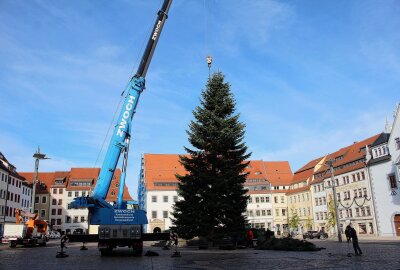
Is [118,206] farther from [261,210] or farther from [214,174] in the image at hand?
[261,210]

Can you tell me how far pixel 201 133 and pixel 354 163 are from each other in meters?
36.7

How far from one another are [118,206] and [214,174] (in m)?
12.1

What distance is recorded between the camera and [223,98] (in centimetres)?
3638

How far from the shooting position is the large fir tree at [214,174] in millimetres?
32438

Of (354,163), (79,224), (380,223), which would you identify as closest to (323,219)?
(354,163)

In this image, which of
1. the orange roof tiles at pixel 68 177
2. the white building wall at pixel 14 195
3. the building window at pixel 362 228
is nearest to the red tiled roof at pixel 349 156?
the building window at pixel 362 228

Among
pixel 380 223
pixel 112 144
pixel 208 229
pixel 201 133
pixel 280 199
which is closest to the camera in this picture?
pixel 112 144

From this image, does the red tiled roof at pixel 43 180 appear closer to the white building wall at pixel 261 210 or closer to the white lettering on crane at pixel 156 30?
the white building wall at pixel 261 210

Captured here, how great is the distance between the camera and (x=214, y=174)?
3366cm

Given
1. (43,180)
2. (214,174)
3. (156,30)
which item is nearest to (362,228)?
(214,174)

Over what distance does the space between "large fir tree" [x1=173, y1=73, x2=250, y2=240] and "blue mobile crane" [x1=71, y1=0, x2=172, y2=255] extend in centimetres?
968

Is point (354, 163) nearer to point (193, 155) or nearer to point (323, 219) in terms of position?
point (323, 219)

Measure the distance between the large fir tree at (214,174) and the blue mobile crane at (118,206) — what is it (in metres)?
9.68

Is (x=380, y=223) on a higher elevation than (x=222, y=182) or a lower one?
lower
